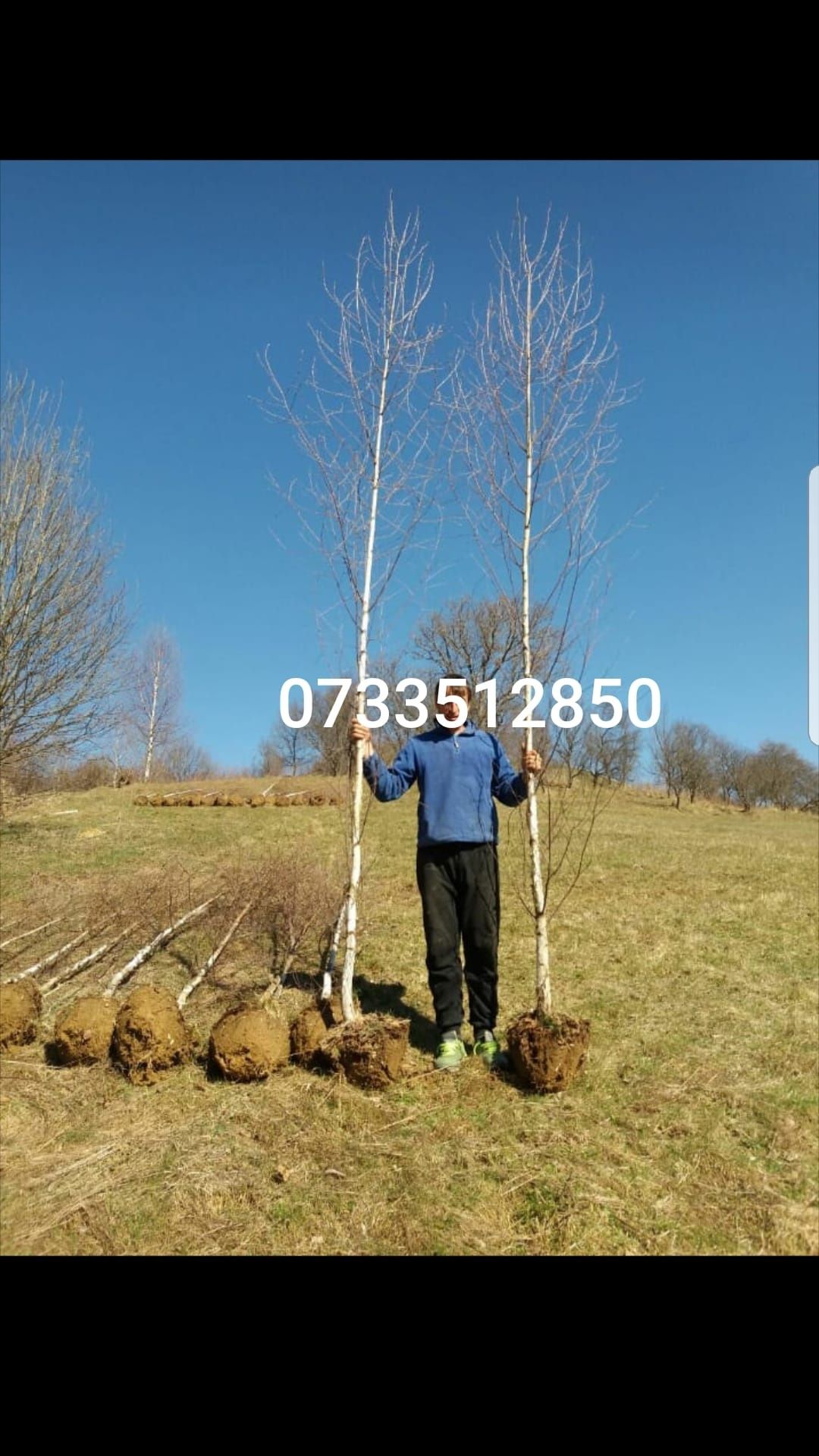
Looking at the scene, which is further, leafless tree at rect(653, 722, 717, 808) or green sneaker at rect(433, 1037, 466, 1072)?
leafless tree at rect(653, 722, 717, 808)

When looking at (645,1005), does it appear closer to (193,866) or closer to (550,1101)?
(550,1101)

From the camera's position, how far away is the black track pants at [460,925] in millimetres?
4625

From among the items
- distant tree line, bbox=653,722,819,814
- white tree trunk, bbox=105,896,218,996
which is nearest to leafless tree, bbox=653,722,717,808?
distant tree line, bbox=653,722,819,814

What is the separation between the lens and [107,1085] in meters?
4.36

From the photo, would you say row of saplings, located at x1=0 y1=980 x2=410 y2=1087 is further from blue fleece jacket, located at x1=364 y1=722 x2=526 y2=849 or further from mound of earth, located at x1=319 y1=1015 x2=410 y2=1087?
blue fleece jacket, located at x1=364 y1=722 x2=526 y2=849

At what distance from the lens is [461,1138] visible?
381cm

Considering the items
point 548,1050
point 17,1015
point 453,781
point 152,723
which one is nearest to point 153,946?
point 17,1015

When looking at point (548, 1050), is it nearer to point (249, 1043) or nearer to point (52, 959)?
point (249, 1043)

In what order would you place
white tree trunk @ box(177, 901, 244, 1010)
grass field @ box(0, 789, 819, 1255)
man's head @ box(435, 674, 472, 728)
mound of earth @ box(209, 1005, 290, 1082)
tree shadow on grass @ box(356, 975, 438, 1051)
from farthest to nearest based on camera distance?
white tree trunk @ box(177, 901, 244, 1010) → tree shadow on grass @ box(356, 975, 438, 1051) → man's head @ box(435, 674, 472, 728) → mound of earth @ box(209, 1005, 290, 1082) → grass field @ box(0, 789, 819, 1255)

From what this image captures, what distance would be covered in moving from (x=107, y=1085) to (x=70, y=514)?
1155 cm

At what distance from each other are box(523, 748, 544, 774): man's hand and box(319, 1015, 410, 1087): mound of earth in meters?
1.68

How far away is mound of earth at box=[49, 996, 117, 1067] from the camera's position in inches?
180
